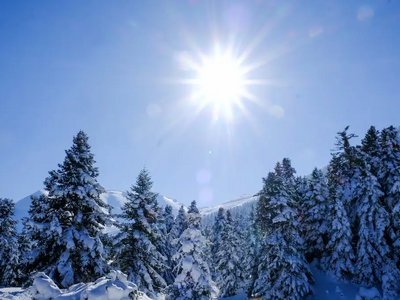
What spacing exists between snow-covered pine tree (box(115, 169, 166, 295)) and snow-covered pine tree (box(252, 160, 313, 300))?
10069 millimetres

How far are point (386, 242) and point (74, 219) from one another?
29.9 meters

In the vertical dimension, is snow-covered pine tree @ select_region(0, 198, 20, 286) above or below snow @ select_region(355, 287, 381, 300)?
above

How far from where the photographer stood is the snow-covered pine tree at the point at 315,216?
31312 mm

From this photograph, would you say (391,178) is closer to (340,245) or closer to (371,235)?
(371,235)

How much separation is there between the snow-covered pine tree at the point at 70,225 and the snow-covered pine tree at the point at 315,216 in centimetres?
2557

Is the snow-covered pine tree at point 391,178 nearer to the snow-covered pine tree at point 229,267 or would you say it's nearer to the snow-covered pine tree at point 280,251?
the snow-covered pine tree at point 280,251

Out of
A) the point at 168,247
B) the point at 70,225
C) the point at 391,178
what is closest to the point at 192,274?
the point at 70,225

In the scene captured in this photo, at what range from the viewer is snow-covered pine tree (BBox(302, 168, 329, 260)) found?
31312 millimetres

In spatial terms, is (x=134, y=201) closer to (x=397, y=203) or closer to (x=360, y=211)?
(x=360, y=211)

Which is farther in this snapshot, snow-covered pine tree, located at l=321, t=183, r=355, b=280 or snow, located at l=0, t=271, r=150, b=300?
snow-covered pine tree, located at l=321, t=183, r=355, b=280

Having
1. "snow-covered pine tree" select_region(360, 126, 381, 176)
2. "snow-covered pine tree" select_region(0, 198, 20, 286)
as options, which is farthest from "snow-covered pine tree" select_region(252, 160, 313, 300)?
"snow-covered pine tree" select_region(0, 198, 20, 286)

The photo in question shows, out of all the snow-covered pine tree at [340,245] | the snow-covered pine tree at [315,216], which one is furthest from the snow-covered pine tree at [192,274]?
the snow-covered pine tree at [315,216]

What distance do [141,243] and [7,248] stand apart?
29.1 m

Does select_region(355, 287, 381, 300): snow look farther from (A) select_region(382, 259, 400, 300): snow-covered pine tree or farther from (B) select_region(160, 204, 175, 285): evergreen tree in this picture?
(B) select_region(160, 204, 175, 285): evergreen tree
